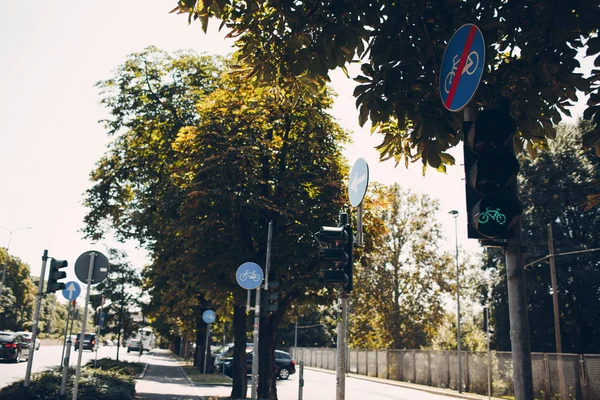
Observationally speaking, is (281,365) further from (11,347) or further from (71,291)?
(71,291)

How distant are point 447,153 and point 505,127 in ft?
5.45

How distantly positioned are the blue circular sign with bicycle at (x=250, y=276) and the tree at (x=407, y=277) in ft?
107

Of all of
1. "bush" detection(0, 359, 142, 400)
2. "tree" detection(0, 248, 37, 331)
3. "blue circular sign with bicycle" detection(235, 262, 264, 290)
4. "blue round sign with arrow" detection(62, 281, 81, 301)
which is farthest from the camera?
"tree" detection(0, 248, 37, 331)


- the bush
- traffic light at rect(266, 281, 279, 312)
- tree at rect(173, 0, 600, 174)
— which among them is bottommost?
the bush

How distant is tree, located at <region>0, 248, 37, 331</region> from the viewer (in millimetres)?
85875

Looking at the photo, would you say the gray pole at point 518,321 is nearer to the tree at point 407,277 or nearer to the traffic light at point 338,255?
the traffic light at point 338,255

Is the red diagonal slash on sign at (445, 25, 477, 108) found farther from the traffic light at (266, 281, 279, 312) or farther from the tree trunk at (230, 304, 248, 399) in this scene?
the tree trunk at (230, 304, 248, 399)

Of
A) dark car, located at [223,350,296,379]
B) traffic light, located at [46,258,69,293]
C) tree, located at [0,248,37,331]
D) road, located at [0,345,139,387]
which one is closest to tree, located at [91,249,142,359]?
road, located at [0,345,139,387]

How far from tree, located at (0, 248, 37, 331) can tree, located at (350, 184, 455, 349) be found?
6227 centimetres

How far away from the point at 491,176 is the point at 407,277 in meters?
43.0

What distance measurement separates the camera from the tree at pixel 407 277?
44656 mm

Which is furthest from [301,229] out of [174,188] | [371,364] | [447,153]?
[371,364]

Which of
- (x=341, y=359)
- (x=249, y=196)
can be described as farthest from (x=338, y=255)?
(x=249, y=196)

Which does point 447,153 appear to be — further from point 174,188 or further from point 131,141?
point 131,141
